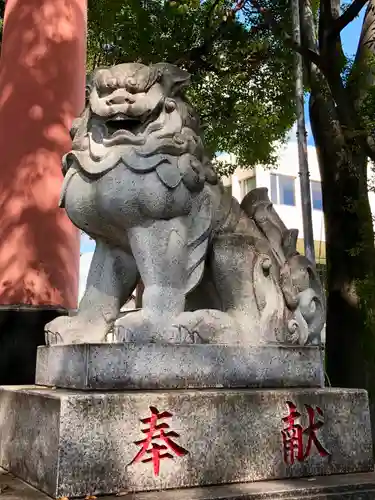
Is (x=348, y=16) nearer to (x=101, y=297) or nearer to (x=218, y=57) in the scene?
(x=218, y=57)

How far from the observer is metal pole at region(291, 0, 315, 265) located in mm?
7074

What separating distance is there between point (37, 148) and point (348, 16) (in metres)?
3.14

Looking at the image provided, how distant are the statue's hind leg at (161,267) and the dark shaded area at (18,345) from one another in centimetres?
270

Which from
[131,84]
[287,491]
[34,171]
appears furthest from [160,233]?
[34,171]

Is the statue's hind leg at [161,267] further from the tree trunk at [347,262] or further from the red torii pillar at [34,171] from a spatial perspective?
the tree trunk at [347,262]

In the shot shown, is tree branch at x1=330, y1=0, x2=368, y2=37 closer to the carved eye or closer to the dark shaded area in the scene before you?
the carved eye

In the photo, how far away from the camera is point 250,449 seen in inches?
96.7

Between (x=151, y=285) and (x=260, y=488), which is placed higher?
(x=151, y=285)

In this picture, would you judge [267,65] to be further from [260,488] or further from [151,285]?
[260,488]

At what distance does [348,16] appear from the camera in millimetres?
5406

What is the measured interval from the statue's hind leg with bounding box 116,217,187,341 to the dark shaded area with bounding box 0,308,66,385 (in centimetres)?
270

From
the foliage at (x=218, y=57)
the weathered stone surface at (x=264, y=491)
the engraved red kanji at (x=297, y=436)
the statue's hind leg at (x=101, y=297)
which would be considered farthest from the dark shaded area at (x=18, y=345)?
the foliage at (x=218, y=57)

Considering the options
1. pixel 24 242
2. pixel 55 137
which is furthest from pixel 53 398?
pixel 55 137

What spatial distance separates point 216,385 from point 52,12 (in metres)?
4.65
